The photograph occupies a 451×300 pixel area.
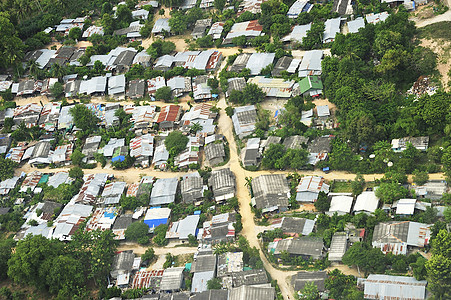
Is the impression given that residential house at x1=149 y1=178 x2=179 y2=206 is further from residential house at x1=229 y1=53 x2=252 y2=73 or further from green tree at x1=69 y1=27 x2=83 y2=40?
green tree at x1=69 y1=27 x2=83 y2=40

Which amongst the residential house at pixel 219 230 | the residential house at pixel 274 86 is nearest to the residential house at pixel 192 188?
the residential house at pixel 219 230

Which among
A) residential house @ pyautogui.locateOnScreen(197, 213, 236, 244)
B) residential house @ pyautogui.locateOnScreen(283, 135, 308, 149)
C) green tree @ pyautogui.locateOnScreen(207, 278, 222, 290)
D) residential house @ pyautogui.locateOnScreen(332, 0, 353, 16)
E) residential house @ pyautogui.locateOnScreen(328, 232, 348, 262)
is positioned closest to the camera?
green tree @ pyautogui.locateOnScreen(207, 278, 222, 290)

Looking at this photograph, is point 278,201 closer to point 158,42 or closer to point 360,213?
point 360,213

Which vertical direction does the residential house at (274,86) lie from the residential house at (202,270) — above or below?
above

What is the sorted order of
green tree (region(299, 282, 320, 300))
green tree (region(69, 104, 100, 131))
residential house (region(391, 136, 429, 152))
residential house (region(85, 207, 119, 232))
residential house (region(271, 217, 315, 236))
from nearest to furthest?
green tree (region(299, 282, 320, 300)) → residential house (region(271, 217, 315, 236)) → residential house (region(391, 136, 429, 152)) → residential house (region(85, 207, 119, 232)) → green tree (region(69, 104, 100, 131))

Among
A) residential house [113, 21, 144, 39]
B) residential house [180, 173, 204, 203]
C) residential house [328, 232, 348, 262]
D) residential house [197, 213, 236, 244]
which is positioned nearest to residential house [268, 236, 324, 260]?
residential house [328, 232, 348, 262]

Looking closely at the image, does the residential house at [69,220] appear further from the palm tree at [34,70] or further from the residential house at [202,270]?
the palm tree at [34,70]
